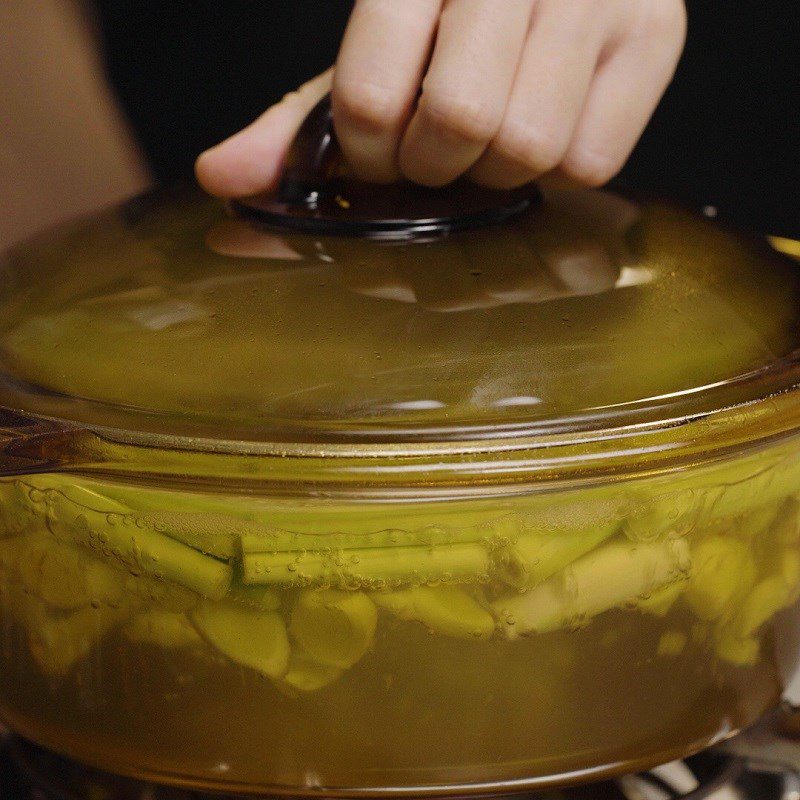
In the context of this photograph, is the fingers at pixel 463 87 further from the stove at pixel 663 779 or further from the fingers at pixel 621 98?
the stove at pixel 663 779

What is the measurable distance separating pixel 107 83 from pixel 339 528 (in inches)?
43.6

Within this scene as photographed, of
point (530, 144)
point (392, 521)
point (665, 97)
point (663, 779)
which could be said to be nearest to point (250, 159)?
point (530, 144)

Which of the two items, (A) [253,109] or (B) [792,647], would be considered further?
(A) [253,109]

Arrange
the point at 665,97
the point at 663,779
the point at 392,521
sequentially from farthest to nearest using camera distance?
1. the point at 665,97
2. the point at 663,779
3. the point at 392,521

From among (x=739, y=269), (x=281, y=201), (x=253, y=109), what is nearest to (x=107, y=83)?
(x=253, y=109)

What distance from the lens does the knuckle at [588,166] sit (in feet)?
2.06

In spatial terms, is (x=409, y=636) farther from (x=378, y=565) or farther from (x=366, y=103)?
(x=366, y=103)

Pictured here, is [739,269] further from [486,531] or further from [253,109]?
[253,109]

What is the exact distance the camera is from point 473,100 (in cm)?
55

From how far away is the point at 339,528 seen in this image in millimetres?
430

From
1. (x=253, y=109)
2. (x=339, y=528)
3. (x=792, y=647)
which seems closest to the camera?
(x=339, y=528)

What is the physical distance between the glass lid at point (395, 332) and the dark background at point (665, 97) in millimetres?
691

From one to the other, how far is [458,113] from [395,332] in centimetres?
14

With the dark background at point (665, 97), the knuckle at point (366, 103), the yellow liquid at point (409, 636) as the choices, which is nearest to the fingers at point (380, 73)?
Result: the knuckle at point (366, 103)
